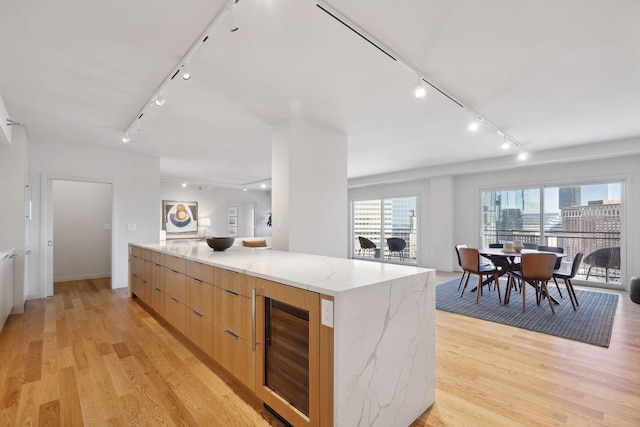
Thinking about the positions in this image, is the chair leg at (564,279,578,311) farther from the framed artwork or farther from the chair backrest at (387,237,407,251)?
the framed artwork

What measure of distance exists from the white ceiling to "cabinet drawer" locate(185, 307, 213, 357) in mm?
2124

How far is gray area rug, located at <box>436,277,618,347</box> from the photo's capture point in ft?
10.9

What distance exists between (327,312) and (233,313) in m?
0.97

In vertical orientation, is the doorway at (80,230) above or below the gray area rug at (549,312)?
above

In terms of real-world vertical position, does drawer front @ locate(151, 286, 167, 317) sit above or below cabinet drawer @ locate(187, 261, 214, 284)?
below

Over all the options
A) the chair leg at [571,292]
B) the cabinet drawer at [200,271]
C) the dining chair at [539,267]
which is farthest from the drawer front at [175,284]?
the chair leg at [571,292]

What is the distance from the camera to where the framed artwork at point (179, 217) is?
30.4ft

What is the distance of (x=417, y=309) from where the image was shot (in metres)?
1.87

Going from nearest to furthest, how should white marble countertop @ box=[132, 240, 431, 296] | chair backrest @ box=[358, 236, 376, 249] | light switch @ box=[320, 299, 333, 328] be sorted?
light switch @ box=[320, 299, 333, 328]
white marble countertop @ box=[132, 240, 431, 296]
chair backrest @ box=[358, 236, 376, 249]

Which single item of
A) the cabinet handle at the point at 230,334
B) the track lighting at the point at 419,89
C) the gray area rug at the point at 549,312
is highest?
the track lighting at the point at 419,89

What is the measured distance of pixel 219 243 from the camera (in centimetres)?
335

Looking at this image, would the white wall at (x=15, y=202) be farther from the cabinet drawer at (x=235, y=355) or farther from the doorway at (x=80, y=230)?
the cabinet drawer at (x=235, y=355)

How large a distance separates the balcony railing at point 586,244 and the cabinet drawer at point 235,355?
6.41 metres

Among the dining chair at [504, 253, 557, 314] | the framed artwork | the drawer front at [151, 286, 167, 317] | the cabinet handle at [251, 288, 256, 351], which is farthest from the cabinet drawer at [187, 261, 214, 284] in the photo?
the framed artwork
